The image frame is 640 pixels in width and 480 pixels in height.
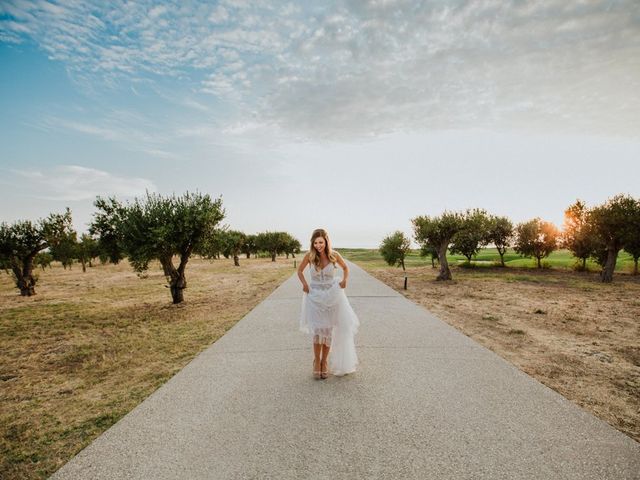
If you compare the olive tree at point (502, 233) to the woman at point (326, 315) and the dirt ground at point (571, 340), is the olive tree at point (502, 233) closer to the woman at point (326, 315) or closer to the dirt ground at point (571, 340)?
the dirt ground at point (571, 340)

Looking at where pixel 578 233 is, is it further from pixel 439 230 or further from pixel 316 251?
pixel 316 251

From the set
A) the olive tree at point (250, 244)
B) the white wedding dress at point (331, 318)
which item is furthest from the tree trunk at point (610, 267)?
the olive tree at point (250, 244)

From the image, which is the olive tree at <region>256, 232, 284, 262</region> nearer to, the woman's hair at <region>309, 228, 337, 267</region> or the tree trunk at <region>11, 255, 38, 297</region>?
the tree trunk at <region>11, 255, 38, 297</region>

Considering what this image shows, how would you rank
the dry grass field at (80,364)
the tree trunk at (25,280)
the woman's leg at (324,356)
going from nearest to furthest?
the dry grass field at (80,364), the woman's leg at (324,356), the tree trunk at (25,280)

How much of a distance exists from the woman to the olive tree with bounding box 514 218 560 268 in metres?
44.4

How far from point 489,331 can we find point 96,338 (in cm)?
1275

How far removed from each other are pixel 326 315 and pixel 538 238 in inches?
1777

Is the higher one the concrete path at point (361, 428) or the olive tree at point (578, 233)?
the olive tree at point (578, 233)

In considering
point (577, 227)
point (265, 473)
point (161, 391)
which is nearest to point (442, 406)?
point (265, 473)

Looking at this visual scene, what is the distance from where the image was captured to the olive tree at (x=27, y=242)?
22641 millimetres

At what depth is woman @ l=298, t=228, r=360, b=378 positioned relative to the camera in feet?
19.2

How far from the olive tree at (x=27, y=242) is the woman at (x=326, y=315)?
26.6 m

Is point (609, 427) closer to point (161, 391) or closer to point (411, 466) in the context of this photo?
point (411, 466)

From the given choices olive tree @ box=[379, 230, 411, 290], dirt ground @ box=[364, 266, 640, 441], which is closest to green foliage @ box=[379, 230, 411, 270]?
olive tree @ box=[379, 230, 411, 290]
